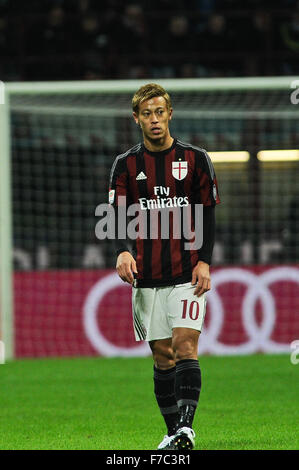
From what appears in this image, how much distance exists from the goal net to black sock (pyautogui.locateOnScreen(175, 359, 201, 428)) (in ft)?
18.1

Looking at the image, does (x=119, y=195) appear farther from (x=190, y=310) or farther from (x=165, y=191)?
(x=190, y=310)

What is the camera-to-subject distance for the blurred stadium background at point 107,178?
411 inches

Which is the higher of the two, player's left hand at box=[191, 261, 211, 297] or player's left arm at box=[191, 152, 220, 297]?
player's left arm at box=[191, 152, 220, 297]

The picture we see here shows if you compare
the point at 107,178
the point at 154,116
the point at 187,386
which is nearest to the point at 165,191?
the point at 154,116

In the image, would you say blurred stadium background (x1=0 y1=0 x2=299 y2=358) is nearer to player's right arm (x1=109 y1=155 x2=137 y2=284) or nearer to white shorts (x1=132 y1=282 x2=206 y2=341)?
player's right arm (x1=109 y1=155 x2=137 y2=284)

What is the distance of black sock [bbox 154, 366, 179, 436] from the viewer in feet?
16.2

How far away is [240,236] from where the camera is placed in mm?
11195

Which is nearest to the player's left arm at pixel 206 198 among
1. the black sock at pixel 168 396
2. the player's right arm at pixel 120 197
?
the player's right arm at pixel 120 197

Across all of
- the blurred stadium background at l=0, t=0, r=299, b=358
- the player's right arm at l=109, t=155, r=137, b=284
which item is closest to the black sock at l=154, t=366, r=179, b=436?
the player's right arm at l=109, t=155, r=137, b=284

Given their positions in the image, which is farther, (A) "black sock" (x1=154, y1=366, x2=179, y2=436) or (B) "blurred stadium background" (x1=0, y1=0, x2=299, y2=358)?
(B) "blurred stadium background" (x1=0, y1=0, x2=299, y2=358)

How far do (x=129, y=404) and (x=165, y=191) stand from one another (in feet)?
8.18

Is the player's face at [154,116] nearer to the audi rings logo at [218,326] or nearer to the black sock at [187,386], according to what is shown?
the black sock at [187,386]

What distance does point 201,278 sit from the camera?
15.6 ft

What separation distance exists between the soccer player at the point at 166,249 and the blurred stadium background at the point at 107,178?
5201 millimetres
